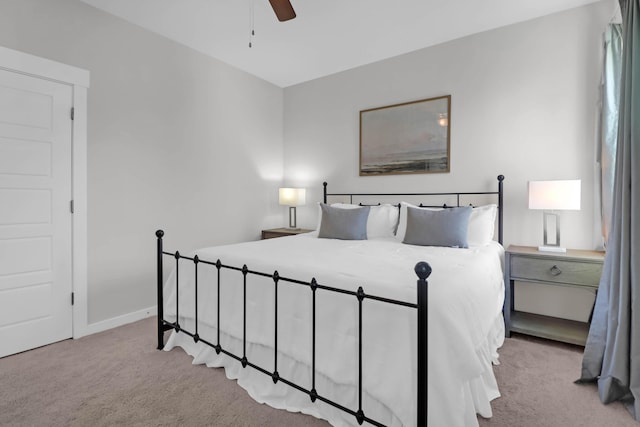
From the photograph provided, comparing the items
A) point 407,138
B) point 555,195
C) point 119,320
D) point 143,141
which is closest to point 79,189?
point 143,141

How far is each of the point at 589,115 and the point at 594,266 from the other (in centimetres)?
129

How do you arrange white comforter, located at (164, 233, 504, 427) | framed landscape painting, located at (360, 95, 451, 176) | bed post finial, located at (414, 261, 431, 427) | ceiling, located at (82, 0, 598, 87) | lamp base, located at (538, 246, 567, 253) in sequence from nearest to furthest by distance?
bed post finial, located at (414, 261, 431, 427) < white comforter, located at (164, 233, 504, 427) < lamp base, located at (538, 246, 567, 253) < ceiling, located at (82, 0, 598, 87) < framed landscape painting, located at (360, 95, 451, 176)

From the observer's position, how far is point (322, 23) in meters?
3.01

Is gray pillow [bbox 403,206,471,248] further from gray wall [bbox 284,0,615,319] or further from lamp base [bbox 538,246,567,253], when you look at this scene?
gray wall [bbox 284,0,615,319]

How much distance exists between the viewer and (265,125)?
14.7 feet

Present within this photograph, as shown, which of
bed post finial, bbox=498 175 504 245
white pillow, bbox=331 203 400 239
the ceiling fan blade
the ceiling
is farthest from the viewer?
white pillow, bbox=331 203 400 239

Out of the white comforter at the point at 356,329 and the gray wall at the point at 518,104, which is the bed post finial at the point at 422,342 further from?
the gray wall at the point at 518,104

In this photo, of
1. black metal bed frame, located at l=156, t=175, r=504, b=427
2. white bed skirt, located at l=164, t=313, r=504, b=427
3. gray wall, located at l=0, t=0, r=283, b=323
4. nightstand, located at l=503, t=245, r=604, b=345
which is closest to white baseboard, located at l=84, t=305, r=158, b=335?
gray wall, located at l=0, t=0, r=283, b=323

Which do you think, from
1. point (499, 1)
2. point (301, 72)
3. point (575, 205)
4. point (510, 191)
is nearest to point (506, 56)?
point (499, 1)

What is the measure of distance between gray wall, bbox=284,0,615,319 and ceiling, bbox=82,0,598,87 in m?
0.17

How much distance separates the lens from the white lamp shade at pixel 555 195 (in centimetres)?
246

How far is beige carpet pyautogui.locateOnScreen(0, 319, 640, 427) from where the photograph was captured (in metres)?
1.66

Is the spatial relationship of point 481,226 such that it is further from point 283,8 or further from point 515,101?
point 283,8

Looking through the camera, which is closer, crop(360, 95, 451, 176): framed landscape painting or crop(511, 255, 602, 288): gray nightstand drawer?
crop(511, 255, 602, 288): gray nightstand drawer
